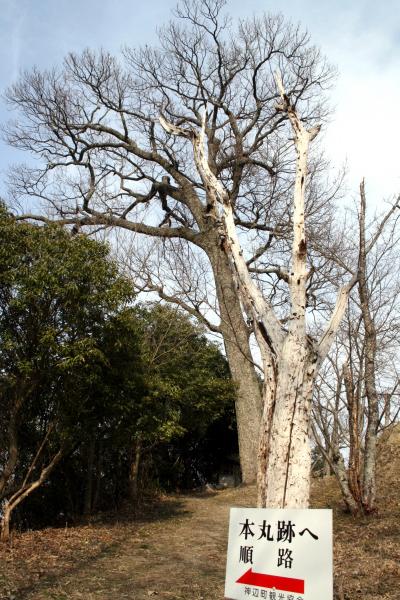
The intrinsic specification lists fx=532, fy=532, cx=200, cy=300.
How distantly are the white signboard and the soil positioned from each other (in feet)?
6.83

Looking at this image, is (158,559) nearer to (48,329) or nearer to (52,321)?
(48,329)

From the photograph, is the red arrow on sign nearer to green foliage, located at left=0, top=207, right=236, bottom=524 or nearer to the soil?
the soil

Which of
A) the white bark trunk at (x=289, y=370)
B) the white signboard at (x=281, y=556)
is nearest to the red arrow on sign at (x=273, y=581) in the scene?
the white signboard at (x=281, y=556)

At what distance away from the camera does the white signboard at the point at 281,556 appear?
98.8 inches

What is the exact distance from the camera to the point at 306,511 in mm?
2621

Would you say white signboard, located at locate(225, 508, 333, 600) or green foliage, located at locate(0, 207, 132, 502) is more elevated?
green foliage, located at locate(0, 207, 132, 502)

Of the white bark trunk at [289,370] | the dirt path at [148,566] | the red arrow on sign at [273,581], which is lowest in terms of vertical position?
the dirt path at [148,566]

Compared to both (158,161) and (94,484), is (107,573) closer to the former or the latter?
(94,484)

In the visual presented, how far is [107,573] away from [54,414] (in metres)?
2.82

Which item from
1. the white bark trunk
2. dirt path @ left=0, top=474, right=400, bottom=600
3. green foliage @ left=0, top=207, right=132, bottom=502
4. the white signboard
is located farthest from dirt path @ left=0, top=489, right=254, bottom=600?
the white signboard

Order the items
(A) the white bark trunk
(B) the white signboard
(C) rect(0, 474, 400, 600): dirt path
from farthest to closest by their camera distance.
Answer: (C) rect(0, 474, 400, 600): dirt path, (A) the white bark trunk, (B) the white signboard

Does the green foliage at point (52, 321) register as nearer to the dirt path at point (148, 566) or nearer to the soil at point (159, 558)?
the soil at point (159, 558)

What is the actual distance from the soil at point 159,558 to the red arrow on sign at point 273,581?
2104mm

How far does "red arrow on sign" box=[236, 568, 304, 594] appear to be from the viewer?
2527mm
